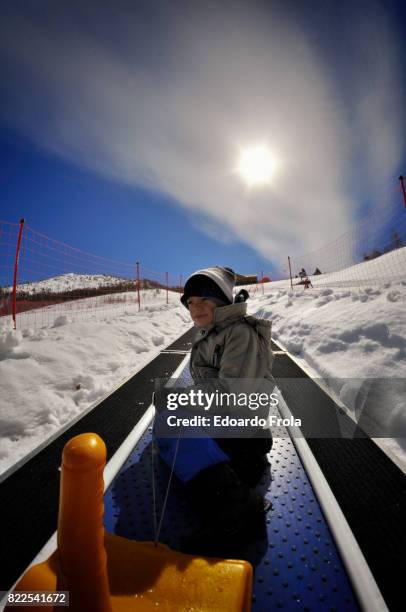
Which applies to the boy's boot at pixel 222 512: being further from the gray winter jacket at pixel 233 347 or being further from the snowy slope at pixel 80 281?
the snowy slope at pixel 80 281

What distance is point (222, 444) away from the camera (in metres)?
1.51

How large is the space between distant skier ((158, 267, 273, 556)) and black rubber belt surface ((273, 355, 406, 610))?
401mm

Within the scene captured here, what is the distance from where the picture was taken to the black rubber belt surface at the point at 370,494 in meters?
1.01

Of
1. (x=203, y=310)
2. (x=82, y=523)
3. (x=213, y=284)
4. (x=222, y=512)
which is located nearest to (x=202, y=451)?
(x=222, y=512)

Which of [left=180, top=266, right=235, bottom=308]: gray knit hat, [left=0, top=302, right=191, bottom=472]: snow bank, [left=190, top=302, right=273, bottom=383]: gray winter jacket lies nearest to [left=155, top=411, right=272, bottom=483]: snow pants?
[left=190, top=302, right=273, bottom=383]: gray winter jacket

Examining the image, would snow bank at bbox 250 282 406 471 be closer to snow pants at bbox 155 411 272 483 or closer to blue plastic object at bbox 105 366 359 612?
blue plastic object at bbox 105 366 359 612

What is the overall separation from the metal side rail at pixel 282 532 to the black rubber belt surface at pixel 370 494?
54 millimetres

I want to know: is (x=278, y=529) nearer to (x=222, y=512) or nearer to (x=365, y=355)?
(x=222, y=512)

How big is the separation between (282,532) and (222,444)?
18.1 inches

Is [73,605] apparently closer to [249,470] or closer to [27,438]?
[249,470]

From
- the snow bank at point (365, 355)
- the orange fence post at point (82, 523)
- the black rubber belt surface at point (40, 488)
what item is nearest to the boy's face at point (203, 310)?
the black rubber belt surface at point (40, 488)

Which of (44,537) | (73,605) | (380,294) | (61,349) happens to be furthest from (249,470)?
(380,294)

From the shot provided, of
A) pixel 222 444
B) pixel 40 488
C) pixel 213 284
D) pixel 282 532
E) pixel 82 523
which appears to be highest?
pixel 213 284

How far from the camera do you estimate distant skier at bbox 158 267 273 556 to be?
110 cm
